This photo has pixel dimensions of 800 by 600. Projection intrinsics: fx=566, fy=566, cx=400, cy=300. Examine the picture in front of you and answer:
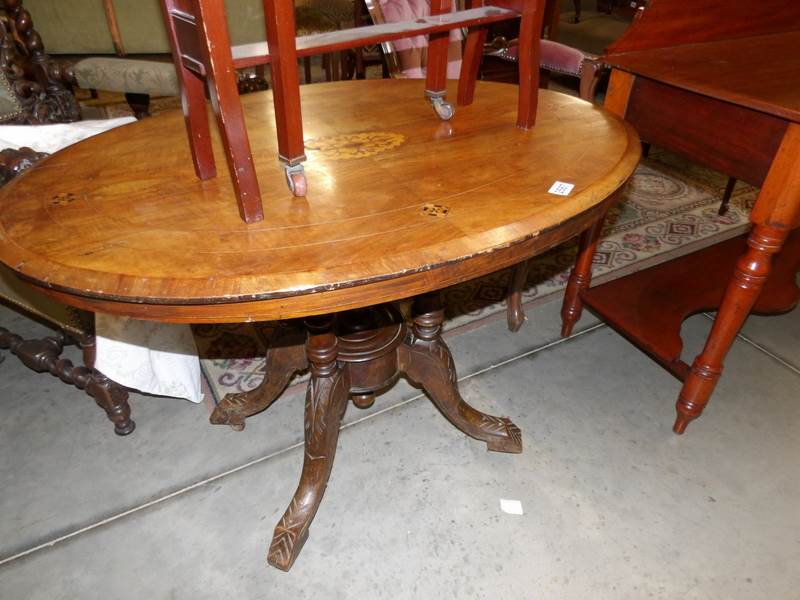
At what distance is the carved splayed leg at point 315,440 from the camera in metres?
1.28

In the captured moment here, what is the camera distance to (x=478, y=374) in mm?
1824

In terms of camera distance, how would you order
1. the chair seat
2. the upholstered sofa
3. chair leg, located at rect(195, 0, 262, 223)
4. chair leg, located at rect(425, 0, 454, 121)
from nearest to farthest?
chair leg, located at rect(195, 0, 262, 223) < chair leg, located at rect(425, 0, 454, 121) < the chair seat < the upholstered sofa

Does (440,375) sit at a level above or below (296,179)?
below

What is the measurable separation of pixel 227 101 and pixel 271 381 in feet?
3.20

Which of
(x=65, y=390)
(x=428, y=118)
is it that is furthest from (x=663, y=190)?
(x=65, y=390)

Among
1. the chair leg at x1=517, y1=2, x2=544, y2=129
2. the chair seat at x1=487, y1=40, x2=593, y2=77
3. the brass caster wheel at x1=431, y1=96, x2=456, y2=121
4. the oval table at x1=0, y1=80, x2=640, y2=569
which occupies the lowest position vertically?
the chair seat at x1=487, y1=40, x2=593, y2=77

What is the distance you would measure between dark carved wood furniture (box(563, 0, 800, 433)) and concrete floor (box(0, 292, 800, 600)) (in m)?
0.20

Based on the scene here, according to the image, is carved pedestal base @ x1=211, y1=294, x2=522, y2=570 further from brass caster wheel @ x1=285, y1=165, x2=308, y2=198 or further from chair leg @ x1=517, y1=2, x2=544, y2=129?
chair leg @ x1=517, y1=2, x2=544, y2=129

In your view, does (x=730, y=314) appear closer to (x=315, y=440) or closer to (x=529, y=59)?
(x=529, y=59)

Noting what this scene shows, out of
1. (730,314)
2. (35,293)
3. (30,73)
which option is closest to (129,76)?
(30,73)

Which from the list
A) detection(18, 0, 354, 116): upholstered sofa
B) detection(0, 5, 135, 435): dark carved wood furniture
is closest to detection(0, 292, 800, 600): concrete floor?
detection(0, 5, 135, 435): dark carved wood furniture

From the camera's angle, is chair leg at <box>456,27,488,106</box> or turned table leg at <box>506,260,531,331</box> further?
turned table leg at <box>506,260,531,331</box>

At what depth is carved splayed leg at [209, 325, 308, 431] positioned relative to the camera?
1.55 metres

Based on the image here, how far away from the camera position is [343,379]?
138cm
